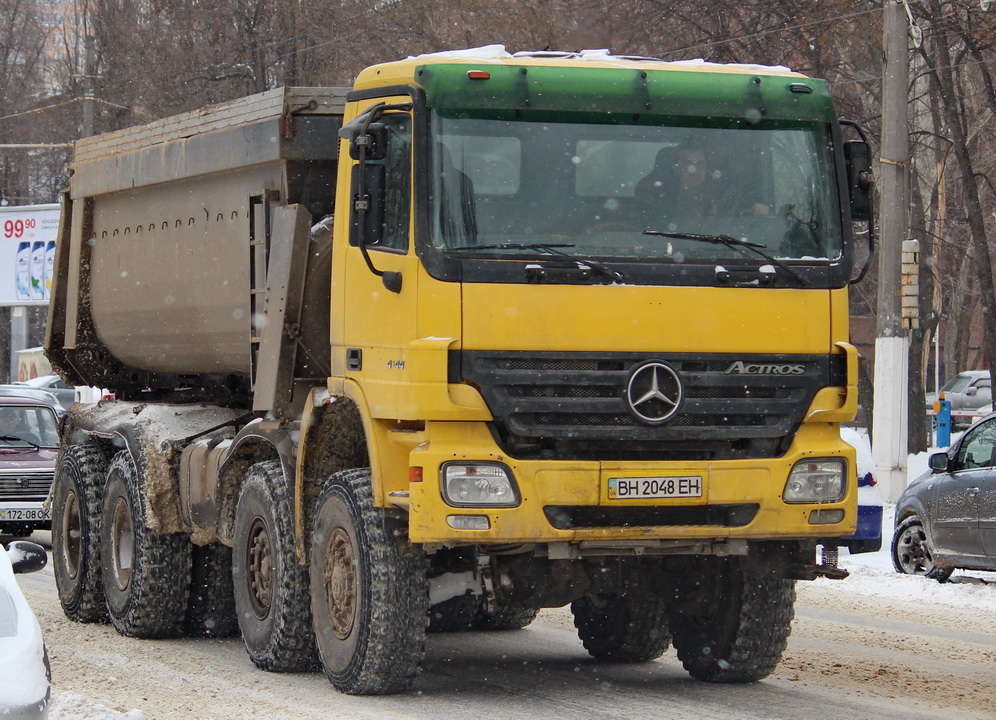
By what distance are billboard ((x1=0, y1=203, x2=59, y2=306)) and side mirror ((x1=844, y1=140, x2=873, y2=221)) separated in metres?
36.0

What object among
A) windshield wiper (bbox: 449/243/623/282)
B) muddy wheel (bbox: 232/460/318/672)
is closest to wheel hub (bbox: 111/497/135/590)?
muddy wheel (bbox: 232/460/318/672)

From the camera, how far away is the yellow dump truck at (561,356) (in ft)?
23.6

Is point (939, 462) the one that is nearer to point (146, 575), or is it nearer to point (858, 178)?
point (858, 178)

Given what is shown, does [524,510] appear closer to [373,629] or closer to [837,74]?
[373,629]

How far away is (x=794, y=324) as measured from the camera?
7.56m

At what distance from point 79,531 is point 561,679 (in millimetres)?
4753

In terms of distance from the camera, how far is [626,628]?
9.38 metres

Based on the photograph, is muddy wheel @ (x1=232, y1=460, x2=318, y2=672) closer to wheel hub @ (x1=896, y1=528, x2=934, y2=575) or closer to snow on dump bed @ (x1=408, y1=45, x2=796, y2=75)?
snow on dump bed @ (x1=408, y1=45, x2=796, y2=75)

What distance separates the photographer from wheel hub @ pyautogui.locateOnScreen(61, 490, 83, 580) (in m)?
12.0

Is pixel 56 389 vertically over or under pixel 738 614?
over

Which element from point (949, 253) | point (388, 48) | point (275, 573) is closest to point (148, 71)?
point (388, 48)

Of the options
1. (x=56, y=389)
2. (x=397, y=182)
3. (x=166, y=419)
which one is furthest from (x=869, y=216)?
(x=56, y=389)

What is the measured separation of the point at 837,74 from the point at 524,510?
2218 cm

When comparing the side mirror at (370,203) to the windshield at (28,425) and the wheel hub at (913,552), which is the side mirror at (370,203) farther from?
the windshield at (28,425)
